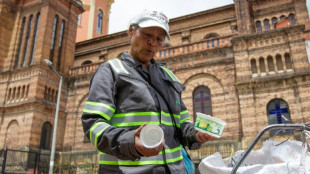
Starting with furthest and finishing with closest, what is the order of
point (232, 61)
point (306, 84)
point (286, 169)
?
point (232, 61) → point (306, 84) → point (286, 169)

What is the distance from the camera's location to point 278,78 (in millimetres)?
14727

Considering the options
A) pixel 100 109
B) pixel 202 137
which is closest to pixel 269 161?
pixel 202 137

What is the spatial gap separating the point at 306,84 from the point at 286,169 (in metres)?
13.2

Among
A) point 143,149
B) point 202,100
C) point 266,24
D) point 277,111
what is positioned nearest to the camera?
point 143,149

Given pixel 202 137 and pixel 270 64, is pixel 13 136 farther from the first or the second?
pixel 202 137

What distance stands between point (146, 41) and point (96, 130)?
3.07ft

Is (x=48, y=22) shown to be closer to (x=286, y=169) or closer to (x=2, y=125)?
(x=2, y=125)

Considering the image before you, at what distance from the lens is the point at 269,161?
351 cm

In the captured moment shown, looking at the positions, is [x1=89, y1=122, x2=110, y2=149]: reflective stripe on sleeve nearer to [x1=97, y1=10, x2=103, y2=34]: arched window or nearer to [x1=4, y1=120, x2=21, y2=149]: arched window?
[x1=4, y1=120, x2=21, y2=149]: arched window

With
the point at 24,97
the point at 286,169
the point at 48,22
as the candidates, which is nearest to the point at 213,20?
the point at 48,22

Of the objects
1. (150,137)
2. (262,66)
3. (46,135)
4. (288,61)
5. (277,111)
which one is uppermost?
(288,61)

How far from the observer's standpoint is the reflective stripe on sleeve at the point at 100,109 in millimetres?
1851

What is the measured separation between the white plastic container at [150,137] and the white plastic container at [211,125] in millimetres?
826

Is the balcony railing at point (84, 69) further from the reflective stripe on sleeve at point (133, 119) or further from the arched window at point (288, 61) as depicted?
the reflective stripe on sleeve at point (133, 119)
